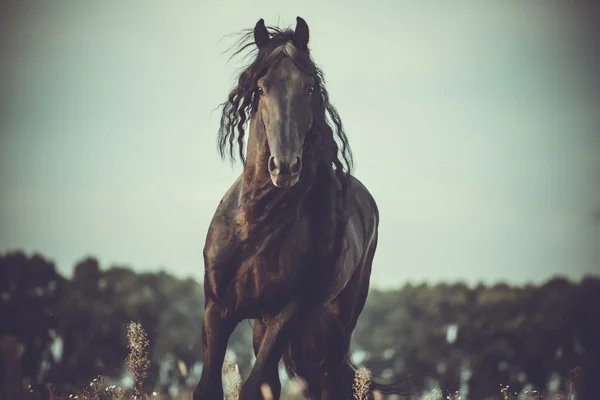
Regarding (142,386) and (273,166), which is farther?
(142,386)

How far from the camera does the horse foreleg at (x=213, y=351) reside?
7.80 metres

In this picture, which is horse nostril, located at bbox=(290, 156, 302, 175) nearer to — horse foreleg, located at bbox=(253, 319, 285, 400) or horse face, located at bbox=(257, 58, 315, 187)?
horse face, located at bbox=(257, 58, 315, 187)

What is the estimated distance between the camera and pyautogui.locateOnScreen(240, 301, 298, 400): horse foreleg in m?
7.67

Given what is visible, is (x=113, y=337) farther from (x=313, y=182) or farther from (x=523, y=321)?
(x=313, y=182)

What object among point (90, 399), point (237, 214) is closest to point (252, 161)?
point (237, 214)

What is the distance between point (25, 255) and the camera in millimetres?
41156

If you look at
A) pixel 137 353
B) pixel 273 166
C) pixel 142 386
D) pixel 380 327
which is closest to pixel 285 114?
pixel 273 166

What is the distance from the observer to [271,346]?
7.78 meters

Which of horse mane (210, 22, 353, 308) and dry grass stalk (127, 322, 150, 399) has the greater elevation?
horse mane (210, 22, 353, 308)

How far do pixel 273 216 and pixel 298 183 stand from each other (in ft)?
Answer: 1.32

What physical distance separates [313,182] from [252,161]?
68 centimetres

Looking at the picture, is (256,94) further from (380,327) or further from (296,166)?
(380,327)

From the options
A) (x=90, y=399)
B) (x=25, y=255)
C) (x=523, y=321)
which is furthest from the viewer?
(x=523, y=321)

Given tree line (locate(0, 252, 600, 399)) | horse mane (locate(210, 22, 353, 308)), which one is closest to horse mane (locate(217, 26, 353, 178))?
horse mane (locate(210, 22, 353, 308))
